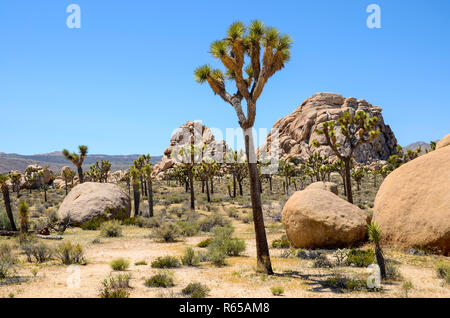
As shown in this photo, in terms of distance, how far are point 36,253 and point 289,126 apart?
305ft

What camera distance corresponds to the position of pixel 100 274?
9820 millimetres

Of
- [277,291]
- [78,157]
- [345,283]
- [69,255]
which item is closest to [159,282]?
[277,291]

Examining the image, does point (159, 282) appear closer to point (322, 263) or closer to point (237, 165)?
point (322, 263)

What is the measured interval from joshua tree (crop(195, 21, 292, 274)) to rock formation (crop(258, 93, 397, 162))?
77.1 m

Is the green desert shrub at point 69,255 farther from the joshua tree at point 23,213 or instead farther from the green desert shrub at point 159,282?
the joshua tree at point 23,213

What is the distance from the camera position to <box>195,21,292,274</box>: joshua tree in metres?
9.72

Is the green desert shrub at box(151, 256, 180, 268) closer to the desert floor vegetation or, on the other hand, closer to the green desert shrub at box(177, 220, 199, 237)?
the desert floor vegetation

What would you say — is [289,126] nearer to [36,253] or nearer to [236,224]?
[236,224]

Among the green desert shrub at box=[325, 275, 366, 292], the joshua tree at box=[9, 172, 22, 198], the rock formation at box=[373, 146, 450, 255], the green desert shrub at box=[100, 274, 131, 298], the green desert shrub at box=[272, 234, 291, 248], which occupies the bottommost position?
the green desert shrub at box=[272, 234, 291, 248]

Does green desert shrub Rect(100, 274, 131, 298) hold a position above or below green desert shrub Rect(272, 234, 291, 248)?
above

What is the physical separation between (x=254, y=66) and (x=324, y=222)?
610 cm

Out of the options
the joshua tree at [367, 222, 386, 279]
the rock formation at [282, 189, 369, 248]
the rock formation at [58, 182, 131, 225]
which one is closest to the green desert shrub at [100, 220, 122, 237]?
the rock formation at [58, 182, 131, 225]

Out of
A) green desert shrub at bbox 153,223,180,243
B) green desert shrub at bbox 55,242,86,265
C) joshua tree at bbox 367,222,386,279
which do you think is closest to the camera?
joshua tree at bbox 367,222,386,279

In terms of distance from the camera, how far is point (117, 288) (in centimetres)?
809
